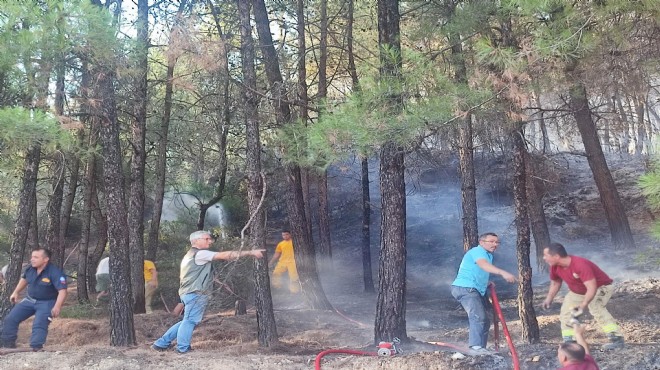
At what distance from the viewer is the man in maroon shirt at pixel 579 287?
6.39 metres

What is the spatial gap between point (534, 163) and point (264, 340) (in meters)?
9.79

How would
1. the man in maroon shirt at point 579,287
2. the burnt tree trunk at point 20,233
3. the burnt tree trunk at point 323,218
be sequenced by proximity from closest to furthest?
the man in maroon shirt at point 579,287, the burnt tree trunk at point 20,233, the burnt tree trunk at point 323,218

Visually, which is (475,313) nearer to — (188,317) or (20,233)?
(188,317)

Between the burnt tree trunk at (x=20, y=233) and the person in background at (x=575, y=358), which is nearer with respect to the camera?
the person in background at (x=575, y=358)

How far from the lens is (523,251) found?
8.64 m

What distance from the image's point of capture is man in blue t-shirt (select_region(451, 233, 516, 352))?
685cm

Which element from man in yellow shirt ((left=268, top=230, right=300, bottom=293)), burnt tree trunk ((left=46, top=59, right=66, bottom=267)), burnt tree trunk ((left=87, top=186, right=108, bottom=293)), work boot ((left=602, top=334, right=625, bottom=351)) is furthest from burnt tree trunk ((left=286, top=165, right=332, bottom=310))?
work boot ((left=602, top=334, right=625, bottom=351))

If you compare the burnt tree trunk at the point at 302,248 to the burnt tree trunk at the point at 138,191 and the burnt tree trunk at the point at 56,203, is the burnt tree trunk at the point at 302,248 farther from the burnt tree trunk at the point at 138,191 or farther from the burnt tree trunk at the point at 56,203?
the burnt tree trunk at the point at 56,203

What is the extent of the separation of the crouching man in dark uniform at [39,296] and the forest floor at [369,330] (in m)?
0.40

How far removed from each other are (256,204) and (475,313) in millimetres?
3624

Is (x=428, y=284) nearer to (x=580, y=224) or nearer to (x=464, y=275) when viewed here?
(x=580, y=224)

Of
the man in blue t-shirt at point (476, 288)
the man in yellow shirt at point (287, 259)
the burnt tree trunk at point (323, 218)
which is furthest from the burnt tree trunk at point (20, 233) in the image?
the burnt tree trunk at point (323, 218)

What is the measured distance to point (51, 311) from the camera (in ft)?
24.6

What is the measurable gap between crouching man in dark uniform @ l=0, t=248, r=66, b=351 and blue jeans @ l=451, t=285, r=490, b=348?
485 centimetres
